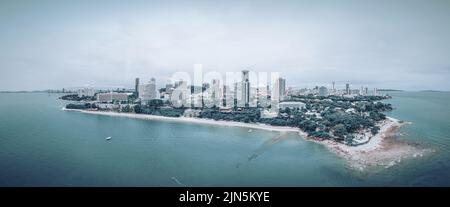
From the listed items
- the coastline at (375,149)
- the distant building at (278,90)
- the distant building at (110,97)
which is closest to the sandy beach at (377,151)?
the coastline at (375,149)

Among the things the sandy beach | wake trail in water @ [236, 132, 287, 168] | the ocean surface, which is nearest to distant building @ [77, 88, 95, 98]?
the ocean surface

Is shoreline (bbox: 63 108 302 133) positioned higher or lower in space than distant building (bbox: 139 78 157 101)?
lower

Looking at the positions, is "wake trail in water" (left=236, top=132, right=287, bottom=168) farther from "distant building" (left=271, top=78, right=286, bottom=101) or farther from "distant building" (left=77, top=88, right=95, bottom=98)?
"distant building" (left=77, top=88, right=95, bottom=98)

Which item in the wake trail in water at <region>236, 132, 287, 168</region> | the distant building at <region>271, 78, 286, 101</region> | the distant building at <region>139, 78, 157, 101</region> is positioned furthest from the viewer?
the distant building at <region>139, 78, 157, 101</region>

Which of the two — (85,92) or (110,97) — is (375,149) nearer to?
(110,97)

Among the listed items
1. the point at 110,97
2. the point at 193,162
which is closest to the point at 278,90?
the point at 193,162

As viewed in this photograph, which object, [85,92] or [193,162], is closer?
[193,162]

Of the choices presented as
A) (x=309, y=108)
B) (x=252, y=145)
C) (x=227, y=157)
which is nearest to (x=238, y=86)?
(x=309, y=108)

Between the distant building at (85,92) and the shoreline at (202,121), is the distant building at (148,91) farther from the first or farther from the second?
the distant building at (85,92)

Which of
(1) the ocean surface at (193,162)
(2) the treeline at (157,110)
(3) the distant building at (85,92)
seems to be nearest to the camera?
(1) the ocean surface at (193,162)

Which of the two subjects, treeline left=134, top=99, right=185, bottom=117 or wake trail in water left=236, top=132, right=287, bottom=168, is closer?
wake trail in water left=236, top=132, right=287, bottom=168

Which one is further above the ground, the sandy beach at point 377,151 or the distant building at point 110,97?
the distant building at point 110,97
